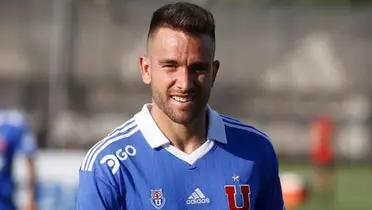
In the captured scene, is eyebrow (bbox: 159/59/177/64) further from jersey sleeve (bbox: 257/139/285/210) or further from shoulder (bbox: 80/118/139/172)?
jersey sleeve (bbox: 257/139/285/210)

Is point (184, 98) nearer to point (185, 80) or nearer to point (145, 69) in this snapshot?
point (185, 80)

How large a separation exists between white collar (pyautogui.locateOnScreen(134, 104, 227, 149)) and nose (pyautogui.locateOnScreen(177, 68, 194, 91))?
35 cm

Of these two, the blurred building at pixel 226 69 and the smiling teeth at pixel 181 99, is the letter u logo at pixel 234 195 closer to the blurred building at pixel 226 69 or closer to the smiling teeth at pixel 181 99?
the smiling teeth at pixel 181 99

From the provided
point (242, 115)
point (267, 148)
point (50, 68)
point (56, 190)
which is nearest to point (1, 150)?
point (56, 190)

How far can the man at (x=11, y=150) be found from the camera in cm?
1020

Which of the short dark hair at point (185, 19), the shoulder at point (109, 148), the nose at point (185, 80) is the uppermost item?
the short dark hair at point (185, 19)

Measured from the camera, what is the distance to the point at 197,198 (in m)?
4.68

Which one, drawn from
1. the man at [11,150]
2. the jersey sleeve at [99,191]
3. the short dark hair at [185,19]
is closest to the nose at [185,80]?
the short dark hair at [185,19]

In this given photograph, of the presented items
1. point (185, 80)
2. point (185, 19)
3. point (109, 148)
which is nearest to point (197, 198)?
point (109, 148)

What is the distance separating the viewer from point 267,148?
16.1 ft

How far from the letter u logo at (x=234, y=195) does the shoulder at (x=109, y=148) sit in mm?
411

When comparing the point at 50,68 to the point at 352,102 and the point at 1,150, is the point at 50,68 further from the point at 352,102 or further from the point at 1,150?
the point at 1,150

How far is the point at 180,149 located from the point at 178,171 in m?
0.11

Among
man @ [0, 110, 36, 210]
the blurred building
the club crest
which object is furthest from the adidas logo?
the blurred building
